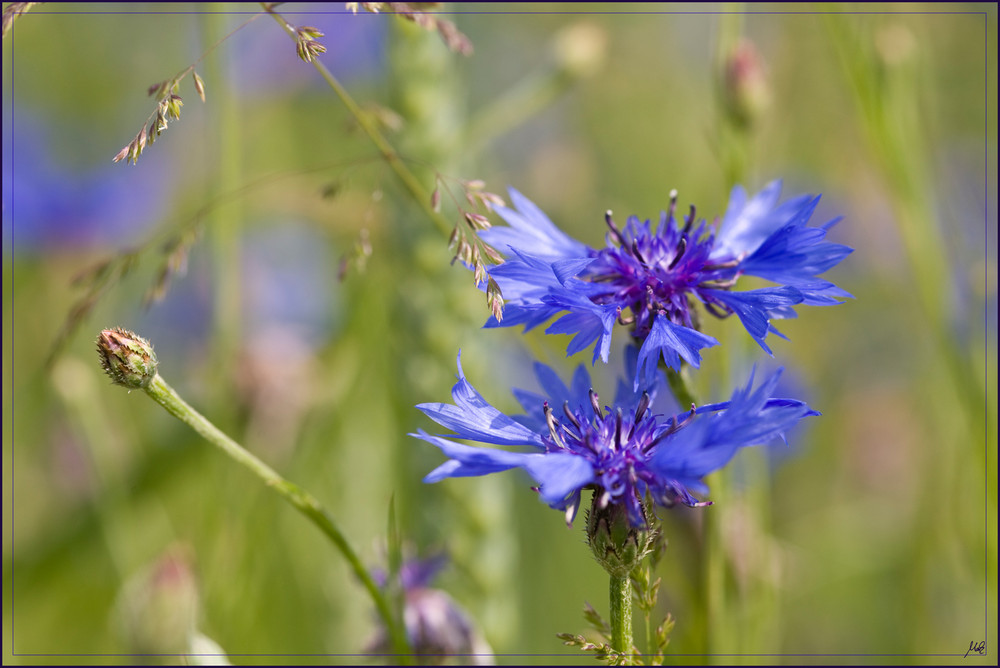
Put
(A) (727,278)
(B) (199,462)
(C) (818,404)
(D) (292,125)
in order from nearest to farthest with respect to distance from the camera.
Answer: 1. (A) (727,278)
2. (B) (199,462)
3. (C) (818,404)
4. (D) (292,125)

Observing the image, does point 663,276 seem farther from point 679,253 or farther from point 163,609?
point 163,609

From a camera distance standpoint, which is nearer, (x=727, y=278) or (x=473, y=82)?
(x=727, y=278)

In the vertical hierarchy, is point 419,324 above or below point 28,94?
below

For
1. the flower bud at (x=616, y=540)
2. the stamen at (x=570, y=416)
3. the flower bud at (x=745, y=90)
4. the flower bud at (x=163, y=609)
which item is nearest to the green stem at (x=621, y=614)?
the flower bud at (x=616, y=540)

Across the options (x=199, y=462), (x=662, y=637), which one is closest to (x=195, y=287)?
(x=199, y=462)

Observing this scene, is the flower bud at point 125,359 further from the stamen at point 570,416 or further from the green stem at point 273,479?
the stamen at point 570,416

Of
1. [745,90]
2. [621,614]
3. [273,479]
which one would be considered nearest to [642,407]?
[621,614]

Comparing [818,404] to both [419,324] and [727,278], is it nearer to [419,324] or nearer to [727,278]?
[419,324]
